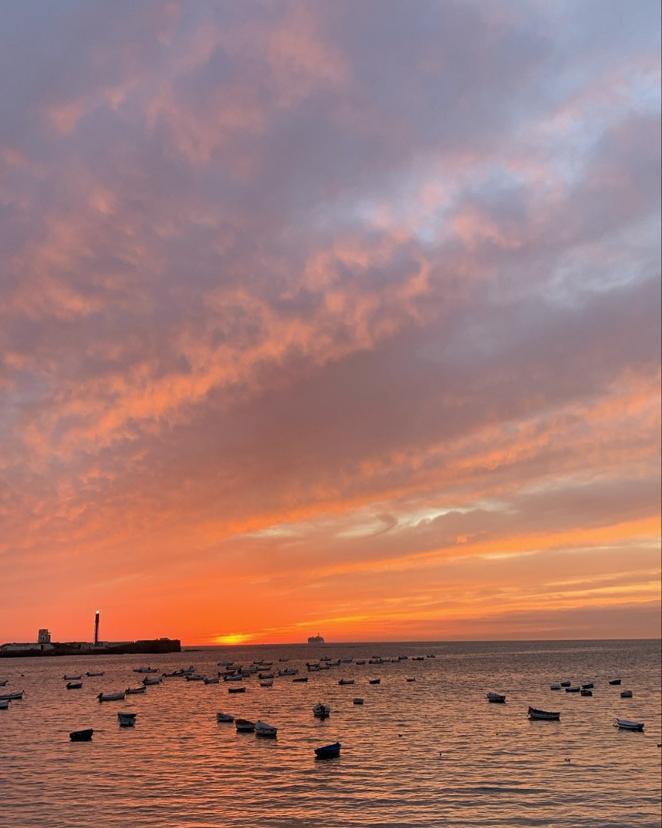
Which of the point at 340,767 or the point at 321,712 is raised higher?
the point at 340,767

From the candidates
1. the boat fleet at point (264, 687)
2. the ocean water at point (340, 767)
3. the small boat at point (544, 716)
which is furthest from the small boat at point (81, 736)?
the small boat at point (544, 716)

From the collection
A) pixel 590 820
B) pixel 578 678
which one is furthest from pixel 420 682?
pixel 590 820

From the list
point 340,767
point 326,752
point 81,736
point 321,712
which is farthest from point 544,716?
point 81,736

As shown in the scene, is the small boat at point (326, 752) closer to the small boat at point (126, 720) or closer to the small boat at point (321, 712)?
the small boat at point (321, 712)

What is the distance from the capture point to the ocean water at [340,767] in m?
44.9

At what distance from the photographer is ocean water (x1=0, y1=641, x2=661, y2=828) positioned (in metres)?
44.9

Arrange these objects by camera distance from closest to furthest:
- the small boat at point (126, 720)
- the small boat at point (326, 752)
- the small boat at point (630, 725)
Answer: the small boat at point (326, 752)
the small boat at point (630, 725)
the small boat at point (126, 720)

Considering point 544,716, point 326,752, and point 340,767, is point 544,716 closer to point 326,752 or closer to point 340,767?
point 326,752

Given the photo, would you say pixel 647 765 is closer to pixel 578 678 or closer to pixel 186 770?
pixel 186 770

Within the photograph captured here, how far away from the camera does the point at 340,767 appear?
58.4 meters

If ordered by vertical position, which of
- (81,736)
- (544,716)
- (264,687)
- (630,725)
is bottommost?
(264,687)

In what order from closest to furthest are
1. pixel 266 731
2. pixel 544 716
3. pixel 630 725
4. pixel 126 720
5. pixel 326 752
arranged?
1. pixel 326 752
2. pixel 266 731
3. pixel 630 725
4. pixel 126 720
5. pixel 544 716

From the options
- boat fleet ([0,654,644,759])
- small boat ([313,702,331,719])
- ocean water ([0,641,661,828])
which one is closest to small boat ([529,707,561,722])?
boat fleet ([0,654,644,759])

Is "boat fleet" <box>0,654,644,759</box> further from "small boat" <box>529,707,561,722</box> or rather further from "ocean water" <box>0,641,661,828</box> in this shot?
"ocean water" <box>0,641,661,828</box>
